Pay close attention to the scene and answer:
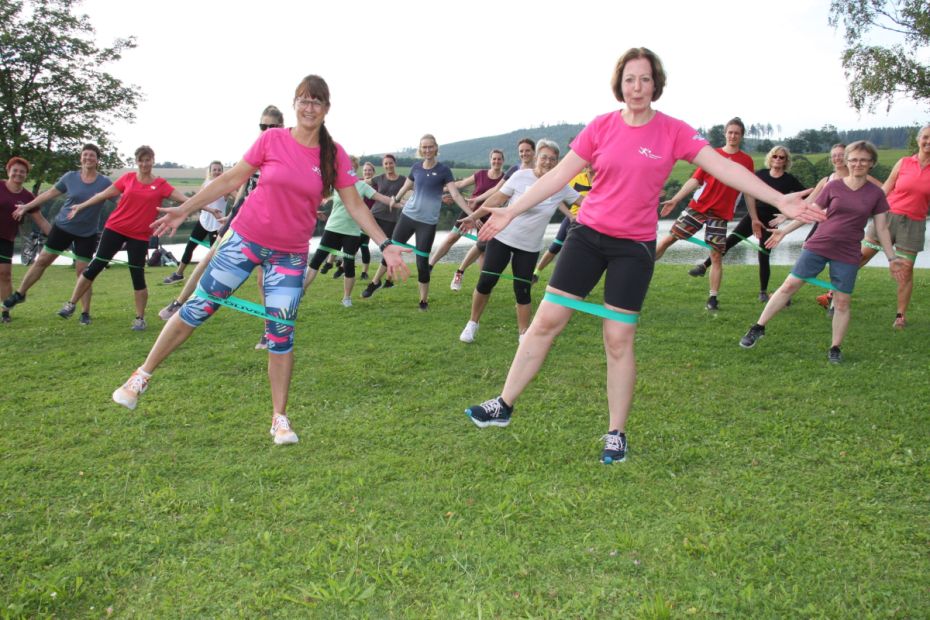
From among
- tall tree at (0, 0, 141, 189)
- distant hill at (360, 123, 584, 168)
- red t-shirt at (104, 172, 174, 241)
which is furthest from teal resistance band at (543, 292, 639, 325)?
distant hill at (360, 123, 584, 168)

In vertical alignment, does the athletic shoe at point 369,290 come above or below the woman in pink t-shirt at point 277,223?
below

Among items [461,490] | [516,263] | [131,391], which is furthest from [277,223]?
[516,263]

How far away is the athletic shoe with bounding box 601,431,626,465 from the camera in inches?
167

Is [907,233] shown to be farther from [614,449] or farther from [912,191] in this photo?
[614,449]

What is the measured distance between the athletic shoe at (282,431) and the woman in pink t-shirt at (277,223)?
1cm

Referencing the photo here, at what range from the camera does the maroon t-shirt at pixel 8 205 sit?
8.78 metres

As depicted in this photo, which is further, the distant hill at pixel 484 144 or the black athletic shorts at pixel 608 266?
the distant hill at pixel 484 144

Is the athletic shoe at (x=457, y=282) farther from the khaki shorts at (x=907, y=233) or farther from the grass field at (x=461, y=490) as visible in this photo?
the khaki shorts at (x=907, y=233)

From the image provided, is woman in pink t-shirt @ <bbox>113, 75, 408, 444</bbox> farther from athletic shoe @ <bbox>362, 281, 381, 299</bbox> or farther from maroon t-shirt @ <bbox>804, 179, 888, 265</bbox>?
athletic shoe @ <bbox>362, 281, 381, 299</bbox>

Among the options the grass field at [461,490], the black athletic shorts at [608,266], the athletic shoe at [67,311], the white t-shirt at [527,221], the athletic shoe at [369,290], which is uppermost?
the white t-shirt at [527,221]

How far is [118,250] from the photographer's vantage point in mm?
8297

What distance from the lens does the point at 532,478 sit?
400 cm

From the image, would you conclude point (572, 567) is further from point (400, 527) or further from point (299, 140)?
point (299, 140)

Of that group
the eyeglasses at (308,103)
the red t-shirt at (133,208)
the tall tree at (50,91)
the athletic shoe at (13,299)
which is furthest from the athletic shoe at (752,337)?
the tall tree at (50,91)
